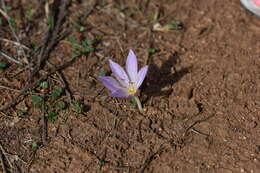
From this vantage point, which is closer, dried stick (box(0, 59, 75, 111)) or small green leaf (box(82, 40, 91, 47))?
dried stick (box(0, 59, 75, 111))

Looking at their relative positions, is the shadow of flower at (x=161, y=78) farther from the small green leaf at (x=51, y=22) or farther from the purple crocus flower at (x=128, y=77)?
the small green leaf at (x=51, y=22)

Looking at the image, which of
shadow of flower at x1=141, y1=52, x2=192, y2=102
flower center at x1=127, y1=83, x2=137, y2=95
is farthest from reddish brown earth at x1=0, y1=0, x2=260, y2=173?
flower center at x1=127, y1=83, x2=137, y2=95

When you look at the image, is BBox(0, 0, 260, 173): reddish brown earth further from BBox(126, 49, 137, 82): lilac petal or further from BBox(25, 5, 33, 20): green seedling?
BBox(126, 49, 137, 82): lilac petal

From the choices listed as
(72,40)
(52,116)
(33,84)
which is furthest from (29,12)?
(52,116)

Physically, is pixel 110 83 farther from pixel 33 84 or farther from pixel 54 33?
pixel 54 33

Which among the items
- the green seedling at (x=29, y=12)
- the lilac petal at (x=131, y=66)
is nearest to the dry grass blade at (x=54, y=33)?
the green seedling at (x=29, y=12)

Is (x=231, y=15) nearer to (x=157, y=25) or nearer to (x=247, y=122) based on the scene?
(x=157, y=25)
